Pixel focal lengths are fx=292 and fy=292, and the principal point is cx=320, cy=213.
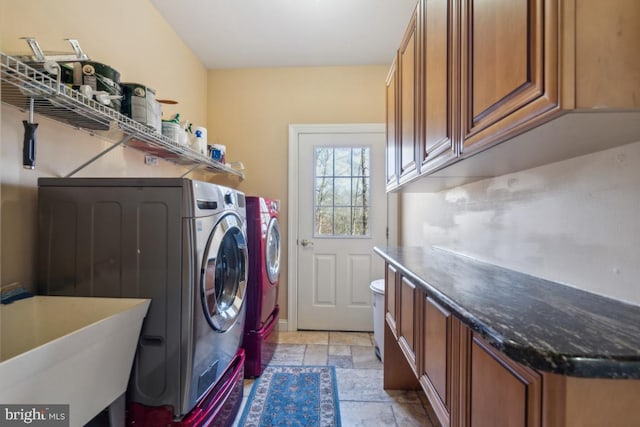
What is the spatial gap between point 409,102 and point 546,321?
1186mm

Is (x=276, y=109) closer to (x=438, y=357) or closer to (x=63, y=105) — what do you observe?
(x=63, y=105)

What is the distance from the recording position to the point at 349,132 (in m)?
2.86

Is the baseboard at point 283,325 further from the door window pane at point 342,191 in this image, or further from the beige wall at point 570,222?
the beige wall at point 570,222

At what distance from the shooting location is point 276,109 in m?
2.91

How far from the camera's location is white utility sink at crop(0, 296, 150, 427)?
68 cm

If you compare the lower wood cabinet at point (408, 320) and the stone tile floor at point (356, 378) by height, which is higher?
the lower wood cabinet at point (408, 320)

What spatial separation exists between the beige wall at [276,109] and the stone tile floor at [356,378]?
19.3 inches

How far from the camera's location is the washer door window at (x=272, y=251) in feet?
7.21

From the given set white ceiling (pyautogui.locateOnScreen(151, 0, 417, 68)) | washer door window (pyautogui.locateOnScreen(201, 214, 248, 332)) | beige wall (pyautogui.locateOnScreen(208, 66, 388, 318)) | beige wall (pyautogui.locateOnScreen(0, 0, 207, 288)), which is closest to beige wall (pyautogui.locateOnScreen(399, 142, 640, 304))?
washer door window (pyautogui.locateOnScreen(201, 214, 248, 332))

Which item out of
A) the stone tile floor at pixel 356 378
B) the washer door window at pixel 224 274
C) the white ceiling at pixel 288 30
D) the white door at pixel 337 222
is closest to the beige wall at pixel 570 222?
the stone tile floor at pixel 356 378

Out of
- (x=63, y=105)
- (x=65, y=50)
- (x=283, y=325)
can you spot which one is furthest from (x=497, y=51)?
(x=283, y=325)

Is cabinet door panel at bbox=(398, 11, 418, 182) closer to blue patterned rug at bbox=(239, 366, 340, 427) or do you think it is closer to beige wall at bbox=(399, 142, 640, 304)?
beige wall at bbox=(399, 142, 640, 304)

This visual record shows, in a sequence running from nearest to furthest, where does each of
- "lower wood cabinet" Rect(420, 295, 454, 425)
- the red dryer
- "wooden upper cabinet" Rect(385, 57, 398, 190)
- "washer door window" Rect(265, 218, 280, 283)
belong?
"lower wood cabinet" Rect(420, 295, 454, 425) → "wooden upper cabinet" Rect(385, 57, 398, 190) → the red dryer → "washer door window" Rect(265, 218, 280, 283)

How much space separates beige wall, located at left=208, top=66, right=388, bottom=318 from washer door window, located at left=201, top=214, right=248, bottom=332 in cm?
118
